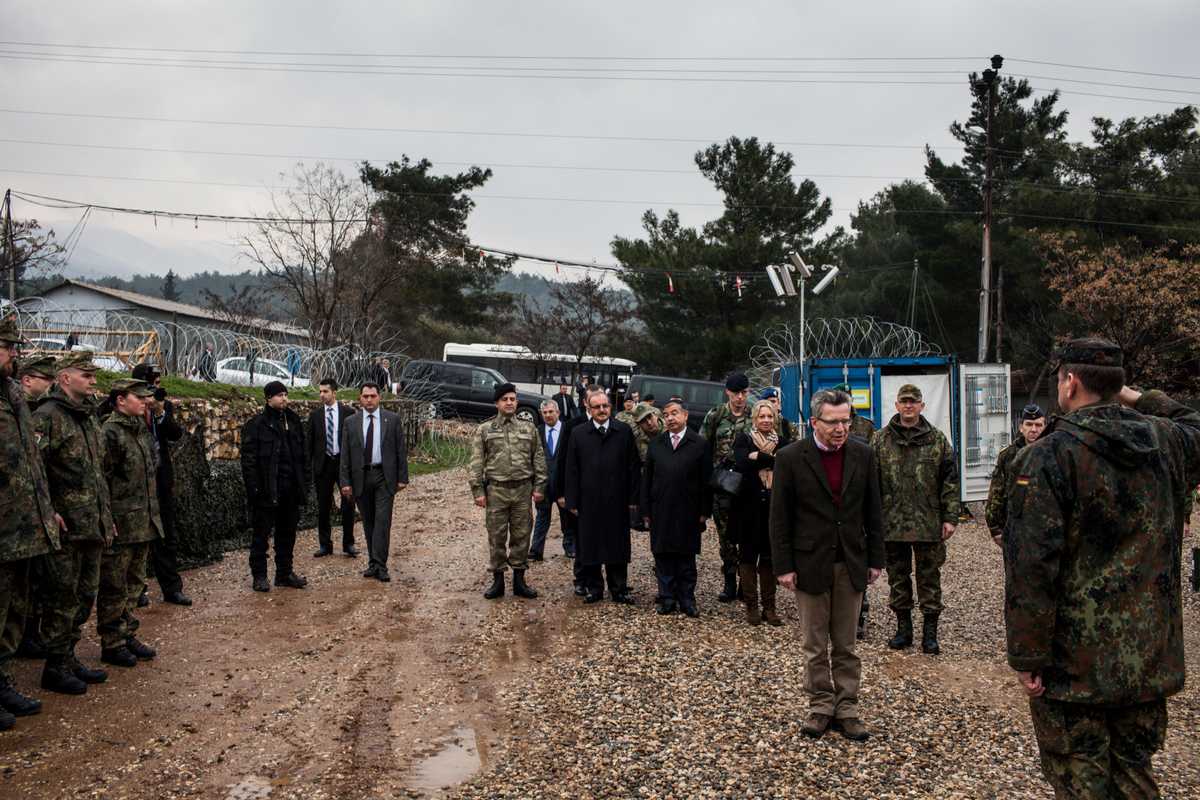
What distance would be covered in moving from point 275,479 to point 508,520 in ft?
6.79

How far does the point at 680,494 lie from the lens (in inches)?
301

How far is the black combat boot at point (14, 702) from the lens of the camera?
16.2 ft

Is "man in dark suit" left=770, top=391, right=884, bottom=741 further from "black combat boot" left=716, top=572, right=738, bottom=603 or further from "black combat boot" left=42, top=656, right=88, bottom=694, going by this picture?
"black combat boot" left=42, top=656, right=88, bottom=694

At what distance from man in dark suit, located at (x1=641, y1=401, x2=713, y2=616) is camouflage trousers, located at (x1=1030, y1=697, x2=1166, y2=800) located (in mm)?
4607

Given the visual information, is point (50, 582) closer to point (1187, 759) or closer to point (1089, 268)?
point (1187, 759)

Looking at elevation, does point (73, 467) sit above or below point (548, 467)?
above

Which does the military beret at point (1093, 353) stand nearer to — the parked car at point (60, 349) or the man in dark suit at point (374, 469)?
the man in dark suit at point (374, 469)

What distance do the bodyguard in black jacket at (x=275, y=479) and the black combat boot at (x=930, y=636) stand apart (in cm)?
528

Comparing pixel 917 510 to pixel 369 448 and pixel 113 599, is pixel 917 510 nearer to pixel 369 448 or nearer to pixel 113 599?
pixel 369 448

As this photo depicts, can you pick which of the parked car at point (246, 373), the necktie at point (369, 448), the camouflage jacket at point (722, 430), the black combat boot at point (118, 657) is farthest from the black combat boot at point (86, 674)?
the parked car at point (246, 373)

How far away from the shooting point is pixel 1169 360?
23.3 meters

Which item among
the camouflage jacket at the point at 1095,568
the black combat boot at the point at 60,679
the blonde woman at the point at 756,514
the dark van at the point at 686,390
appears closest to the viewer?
the camouflage jacket at the point at 1095,568

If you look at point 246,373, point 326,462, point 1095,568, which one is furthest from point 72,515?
point 246,373

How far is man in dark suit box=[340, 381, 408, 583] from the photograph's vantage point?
8977mm
